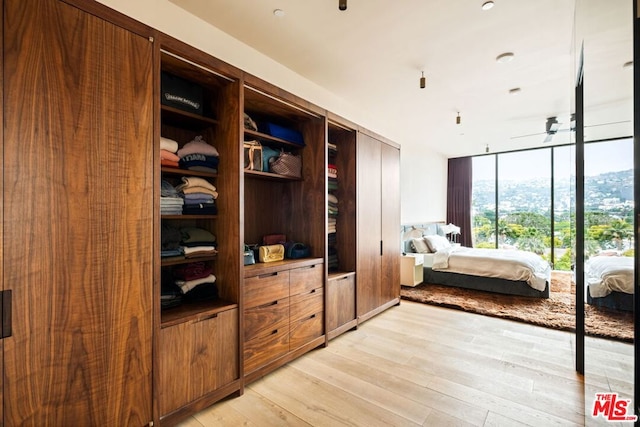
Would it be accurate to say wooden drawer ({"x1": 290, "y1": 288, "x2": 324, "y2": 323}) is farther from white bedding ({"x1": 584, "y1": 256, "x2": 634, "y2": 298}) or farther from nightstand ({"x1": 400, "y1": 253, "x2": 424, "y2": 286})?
nightstand ({"x1": 400, "y1": 253, "x2": 424, "y2": 286})

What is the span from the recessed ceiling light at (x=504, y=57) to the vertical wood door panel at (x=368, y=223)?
1385mm

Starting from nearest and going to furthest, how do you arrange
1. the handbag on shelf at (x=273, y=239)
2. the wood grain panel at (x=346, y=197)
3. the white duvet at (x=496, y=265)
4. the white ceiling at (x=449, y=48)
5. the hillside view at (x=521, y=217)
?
1. the white ceiling at (x=449, y=48)
2. the handbag on shelf at (x=273, y=239)
3. the wood grain panel at (x=346, y=197)
4. the white duvet at (x=496, y=265)
5. the hillside view at (x=521, y=217)

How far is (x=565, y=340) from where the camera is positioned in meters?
2.99

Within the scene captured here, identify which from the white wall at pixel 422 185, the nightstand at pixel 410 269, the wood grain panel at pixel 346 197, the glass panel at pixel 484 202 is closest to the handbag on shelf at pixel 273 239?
the wood grain panel at pixel 346 197

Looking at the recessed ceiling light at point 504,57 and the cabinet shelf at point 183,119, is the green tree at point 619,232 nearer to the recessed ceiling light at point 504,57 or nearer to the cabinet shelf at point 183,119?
the recessed ceiling light at point 504,57

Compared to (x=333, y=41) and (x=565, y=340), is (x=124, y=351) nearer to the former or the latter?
(x=333, y=41)

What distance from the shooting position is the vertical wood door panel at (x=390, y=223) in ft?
12.2

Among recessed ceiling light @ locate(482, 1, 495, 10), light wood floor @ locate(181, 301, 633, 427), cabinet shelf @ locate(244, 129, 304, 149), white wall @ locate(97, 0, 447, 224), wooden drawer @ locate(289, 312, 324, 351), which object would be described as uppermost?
recessed ceiling light @ locate(482, 1, 495, 10)

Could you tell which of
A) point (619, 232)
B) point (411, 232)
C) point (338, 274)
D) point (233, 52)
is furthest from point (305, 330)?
point (411, 232)

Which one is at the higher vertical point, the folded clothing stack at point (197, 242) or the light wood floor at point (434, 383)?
the folded clothing stack at point (197, 242)

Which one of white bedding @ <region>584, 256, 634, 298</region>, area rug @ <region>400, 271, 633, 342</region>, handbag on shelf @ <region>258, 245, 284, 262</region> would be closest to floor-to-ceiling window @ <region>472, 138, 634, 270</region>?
area rug @ <region>400, 271, 633, 342</region>

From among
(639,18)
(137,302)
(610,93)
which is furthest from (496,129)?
(137,302)

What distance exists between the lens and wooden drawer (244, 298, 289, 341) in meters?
2.16

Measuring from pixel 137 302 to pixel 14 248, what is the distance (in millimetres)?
561
